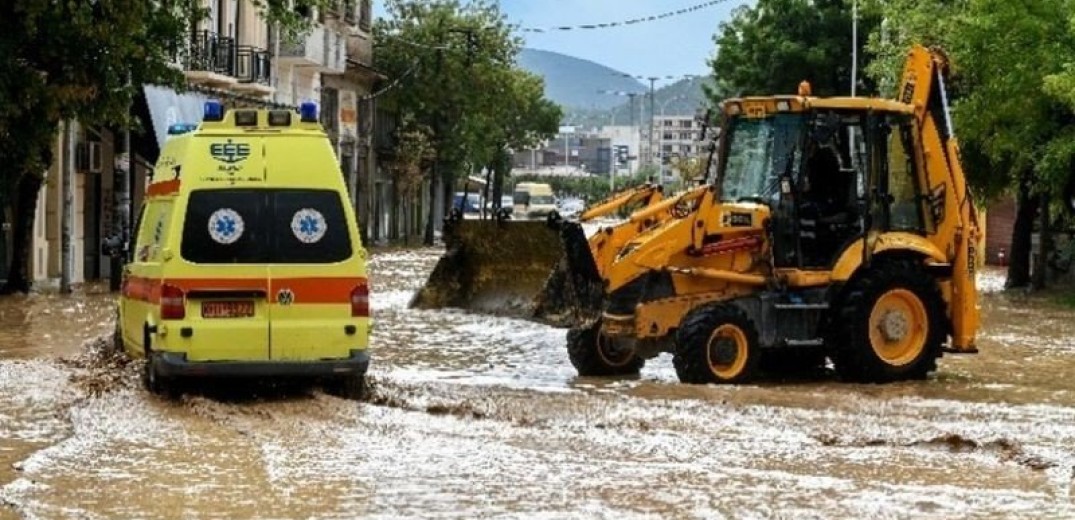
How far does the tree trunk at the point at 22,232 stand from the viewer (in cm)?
3058

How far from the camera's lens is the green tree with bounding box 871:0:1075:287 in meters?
30.8

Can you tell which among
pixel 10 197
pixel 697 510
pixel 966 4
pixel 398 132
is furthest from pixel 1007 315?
pixel 398 132

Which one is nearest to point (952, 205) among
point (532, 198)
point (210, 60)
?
point (210, 60)

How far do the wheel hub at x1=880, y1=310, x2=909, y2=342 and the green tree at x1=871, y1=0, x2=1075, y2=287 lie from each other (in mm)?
11547

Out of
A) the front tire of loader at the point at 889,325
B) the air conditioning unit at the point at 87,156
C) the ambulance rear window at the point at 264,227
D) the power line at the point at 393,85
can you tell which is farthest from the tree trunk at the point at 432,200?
the ambulance rear window at the point at 264,227

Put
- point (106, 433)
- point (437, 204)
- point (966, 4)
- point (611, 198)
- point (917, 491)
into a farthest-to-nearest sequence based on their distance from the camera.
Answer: point (437, 204), point (966, 4), point (611, 198), point (106, 433), point (917, 491)

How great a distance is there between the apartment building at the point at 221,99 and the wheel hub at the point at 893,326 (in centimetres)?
1056

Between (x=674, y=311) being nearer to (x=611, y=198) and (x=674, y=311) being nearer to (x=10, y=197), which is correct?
(x=611, y=198)

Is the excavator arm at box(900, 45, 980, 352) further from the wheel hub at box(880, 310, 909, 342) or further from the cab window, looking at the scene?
the wheel hub at box(880, 310, 909, 342)

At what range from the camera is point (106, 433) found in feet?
42.7

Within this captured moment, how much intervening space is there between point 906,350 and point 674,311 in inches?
94.3

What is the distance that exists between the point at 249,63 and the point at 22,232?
752 inches

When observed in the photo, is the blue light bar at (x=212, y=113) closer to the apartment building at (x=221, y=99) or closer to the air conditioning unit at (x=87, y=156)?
the apartment building at (x=221, y=99)

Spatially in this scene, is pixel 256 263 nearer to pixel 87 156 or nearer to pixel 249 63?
pixel 87 156
